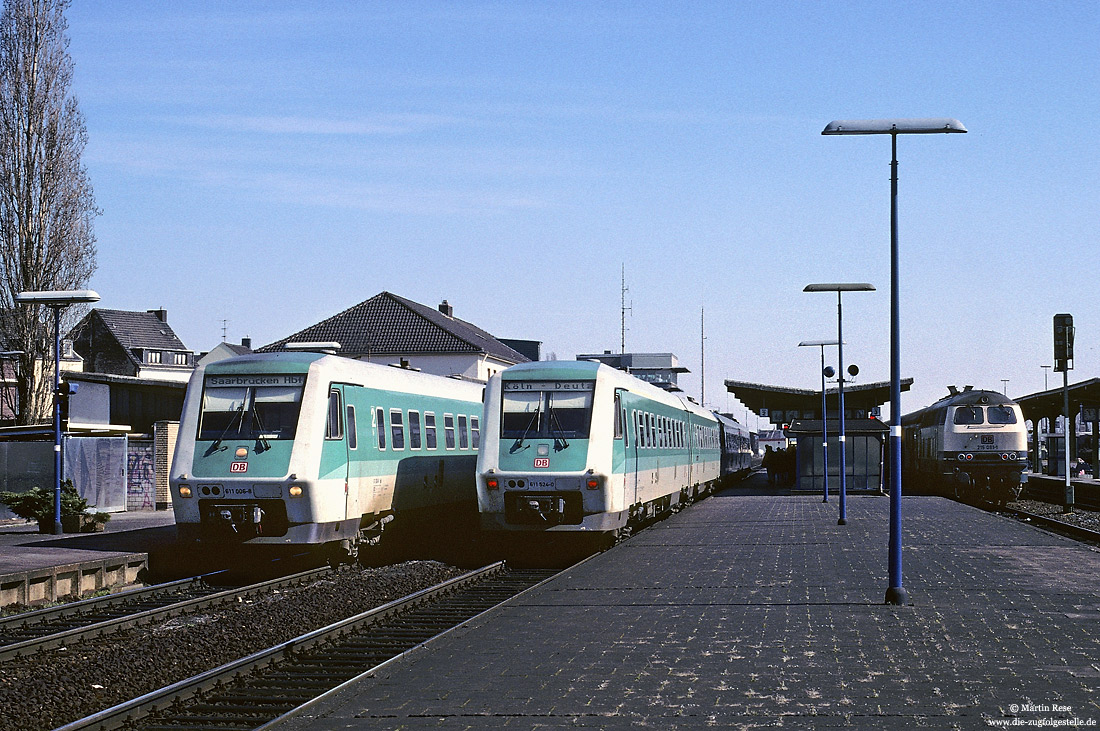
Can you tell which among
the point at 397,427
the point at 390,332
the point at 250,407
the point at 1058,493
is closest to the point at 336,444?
the point at 250,407

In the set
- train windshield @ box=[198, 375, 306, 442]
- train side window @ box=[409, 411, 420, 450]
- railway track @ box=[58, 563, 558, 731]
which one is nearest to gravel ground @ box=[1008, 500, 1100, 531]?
train side window @ box=[409, 411, 420, 450]

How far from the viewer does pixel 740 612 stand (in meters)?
13.7

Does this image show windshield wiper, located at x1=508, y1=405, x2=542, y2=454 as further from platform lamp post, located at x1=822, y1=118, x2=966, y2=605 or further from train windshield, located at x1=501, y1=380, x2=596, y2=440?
platform lamp post, located at x1=822, y1=118, x2=966, y2=605

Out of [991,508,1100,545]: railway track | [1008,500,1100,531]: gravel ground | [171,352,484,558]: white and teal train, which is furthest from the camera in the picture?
[1008,500,1100,531]: gravel ground

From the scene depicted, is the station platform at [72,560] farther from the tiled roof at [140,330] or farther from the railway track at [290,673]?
the tiled roof at [140,330]

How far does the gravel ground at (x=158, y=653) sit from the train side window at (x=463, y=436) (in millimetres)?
9246

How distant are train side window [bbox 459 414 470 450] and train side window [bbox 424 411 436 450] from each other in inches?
84.5

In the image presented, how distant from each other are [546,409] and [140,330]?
3294 inches

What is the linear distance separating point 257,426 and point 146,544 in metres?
4.96

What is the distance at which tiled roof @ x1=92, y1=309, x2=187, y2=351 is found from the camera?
95.2m

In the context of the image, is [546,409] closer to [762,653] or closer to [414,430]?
[414,430]

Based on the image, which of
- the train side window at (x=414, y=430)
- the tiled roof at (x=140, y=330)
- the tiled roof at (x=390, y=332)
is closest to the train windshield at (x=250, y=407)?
the train side window at (x=414, y=430)

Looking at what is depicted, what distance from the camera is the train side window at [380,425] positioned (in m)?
21.0

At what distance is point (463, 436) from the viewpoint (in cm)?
2719
